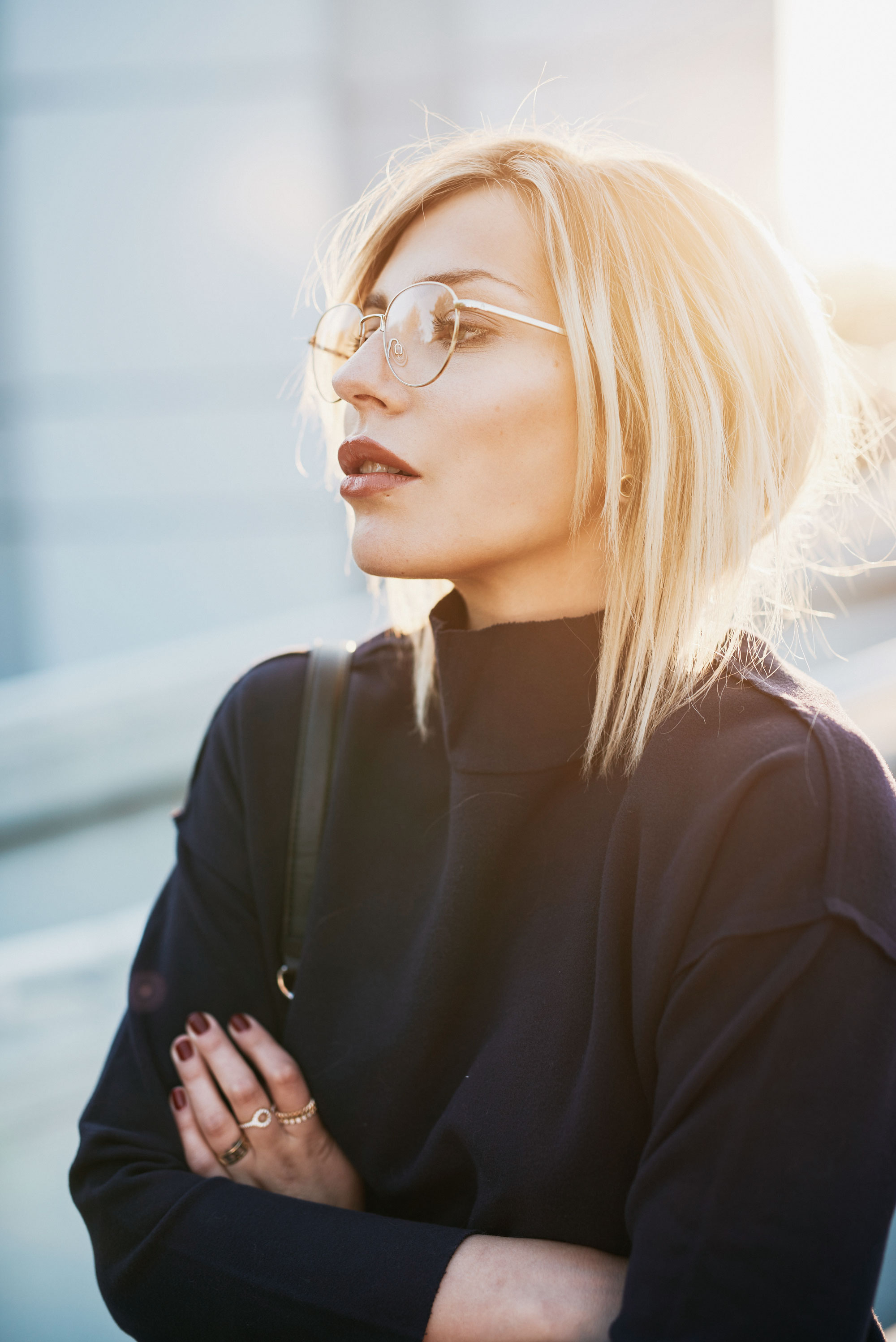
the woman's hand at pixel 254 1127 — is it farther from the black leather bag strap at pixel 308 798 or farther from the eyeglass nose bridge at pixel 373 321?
the eyeglass nose bridge at pixel 373 321

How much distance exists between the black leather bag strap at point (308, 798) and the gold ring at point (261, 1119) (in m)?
0.15

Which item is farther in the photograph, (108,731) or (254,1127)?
(108,731)

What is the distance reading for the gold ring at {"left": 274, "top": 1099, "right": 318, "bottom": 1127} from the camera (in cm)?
118

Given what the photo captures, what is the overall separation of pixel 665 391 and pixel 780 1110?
820 millimetres

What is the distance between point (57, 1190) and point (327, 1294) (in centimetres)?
108

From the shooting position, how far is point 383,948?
1221mm

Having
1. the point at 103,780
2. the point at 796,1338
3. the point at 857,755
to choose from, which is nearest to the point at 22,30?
the point at 103,780

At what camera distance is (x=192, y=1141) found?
1.18m

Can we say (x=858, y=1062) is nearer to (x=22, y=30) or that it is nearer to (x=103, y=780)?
(x=103, y=780)

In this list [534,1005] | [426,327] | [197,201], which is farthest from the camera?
[197,201]

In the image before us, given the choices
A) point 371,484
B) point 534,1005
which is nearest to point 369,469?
point 371,484

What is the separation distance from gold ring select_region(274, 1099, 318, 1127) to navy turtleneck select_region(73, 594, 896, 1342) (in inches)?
0.8

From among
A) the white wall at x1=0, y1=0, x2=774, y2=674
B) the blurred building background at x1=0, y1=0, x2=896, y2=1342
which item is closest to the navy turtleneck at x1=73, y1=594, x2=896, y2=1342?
the blurred building background at x1=0, y1=0, x2=896, y2=1342

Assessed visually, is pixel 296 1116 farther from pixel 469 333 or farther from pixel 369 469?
pixel 469 333
